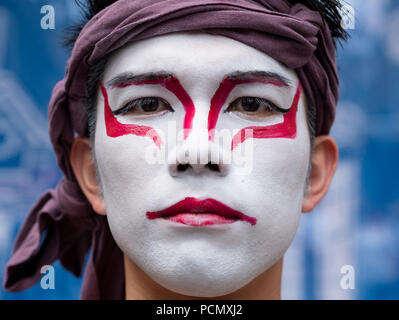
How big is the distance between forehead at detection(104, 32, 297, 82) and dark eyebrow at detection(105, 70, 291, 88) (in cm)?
1

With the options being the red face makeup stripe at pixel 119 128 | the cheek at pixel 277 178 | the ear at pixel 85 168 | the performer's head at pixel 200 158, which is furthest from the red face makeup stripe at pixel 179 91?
the ear at pixel 85 168

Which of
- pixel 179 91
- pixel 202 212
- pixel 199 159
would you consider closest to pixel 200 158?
pixel 199 159

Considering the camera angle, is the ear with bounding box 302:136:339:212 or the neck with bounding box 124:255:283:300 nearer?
the neck with bounding box 124:255:283:300

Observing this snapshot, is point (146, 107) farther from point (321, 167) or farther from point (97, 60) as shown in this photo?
point (321, 167)

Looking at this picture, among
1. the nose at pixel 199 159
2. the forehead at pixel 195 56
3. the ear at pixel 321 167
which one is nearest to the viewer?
the nose at pixel 199 159

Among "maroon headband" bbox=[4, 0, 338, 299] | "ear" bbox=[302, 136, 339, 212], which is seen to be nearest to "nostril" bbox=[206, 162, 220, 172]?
"maroon headband" bbox=[4, 0, 338, 299]

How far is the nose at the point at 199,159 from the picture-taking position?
5.66 feet

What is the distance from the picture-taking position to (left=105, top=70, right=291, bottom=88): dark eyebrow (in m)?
1.87

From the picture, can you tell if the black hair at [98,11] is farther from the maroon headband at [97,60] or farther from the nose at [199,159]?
the nose at [199,159]

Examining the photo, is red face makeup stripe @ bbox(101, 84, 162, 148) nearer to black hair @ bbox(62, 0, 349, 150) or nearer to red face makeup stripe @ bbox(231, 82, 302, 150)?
black hair @ bbox(62, 0, 349, 150)

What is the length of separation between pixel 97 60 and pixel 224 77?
0.51 m

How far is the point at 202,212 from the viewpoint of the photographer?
1745 millimetres

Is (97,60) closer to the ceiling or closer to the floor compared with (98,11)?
closer to the floor

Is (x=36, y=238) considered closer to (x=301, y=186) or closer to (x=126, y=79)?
(x=126, y=79)
